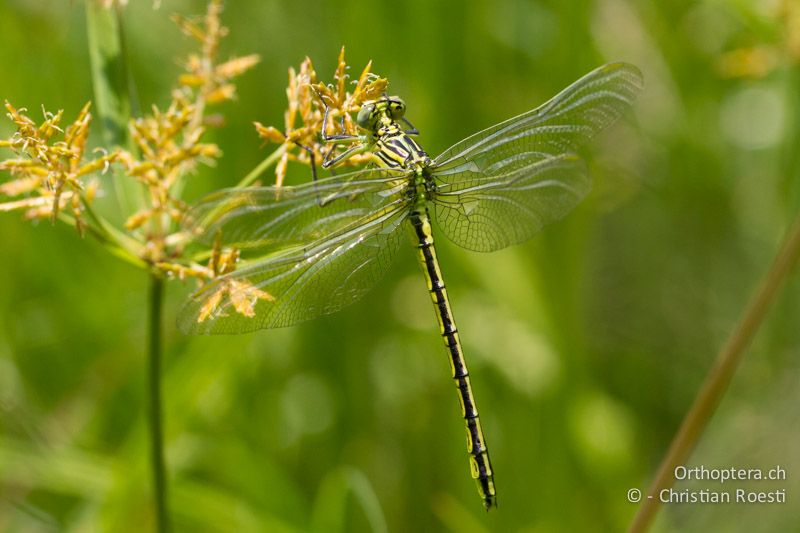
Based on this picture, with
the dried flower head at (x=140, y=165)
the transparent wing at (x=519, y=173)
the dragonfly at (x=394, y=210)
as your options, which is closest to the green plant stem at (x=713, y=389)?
the dragonfly at (x=394, y=210)

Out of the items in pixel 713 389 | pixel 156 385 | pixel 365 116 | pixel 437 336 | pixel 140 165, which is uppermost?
pixel 365 116

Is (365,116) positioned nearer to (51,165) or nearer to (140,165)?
(140,165)

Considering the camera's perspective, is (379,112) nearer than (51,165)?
No

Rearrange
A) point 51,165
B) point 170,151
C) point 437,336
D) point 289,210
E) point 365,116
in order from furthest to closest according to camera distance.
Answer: point 437,336 → point 365,116 → point 289,210 → point 170,151 → point 51,165

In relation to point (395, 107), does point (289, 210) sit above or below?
below

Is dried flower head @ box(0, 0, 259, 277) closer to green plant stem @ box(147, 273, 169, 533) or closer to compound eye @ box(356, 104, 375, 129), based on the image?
green plant stem @ box(147, 273, 169, 533)

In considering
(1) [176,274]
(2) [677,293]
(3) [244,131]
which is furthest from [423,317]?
(1) [176,274]

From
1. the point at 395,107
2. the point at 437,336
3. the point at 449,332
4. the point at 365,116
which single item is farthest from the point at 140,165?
the point at 437,336

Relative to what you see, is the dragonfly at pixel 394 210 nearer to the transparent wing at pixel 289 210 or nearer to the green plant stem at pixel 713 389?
the transparent wing at pixel 289 210

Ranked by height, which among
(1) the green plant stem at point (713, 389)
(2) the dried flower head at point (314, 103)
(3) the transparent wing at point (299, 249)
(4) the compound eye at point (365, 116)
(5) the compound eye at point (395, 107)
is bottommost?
(1) the green plant stem at point (713, 389)
